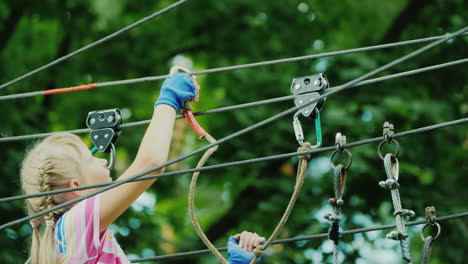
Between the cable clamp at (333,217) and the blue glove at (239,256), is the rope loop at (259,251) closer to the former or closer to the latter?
the blue glove at (239,256)

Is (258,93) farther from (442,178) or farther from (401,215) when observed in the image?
(401,215)

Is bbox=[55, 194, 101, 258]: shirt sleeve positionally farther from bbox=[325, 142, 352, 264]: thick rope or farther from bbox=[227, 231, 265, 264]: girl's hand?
bbox=[325, 142, 352, 264]: thick rope

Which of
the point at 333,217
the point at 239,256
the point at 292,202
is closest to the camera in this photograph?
the point at 292,202

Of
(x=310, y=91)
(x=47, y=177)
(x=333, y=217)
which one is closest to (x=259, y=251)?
(x=333, y=217)

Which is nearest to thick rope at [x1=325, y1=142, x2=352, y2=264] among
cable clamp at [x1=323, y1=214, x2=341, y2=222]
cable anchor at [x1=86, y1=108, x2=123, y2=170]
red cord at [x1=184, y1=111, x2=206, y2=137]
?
cable clamp at [x1=323, y1=214, x2=341, y2=222]

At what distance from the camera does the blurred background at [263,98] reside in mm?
6422

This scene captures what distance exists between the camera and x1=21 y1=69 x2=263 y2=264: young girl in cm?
300

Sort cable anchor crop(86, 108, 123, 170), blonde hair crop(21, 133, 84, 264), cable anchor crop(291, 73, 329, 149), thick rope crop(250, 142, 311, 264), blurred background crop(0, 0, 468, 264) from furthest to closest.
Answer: blurred background crop(0, 0, 468, 264), cable anchor crop(86, 108, 123, 170), blonde hair crop(21, 133, 84, 264), cable anchor crop(291, 73, 329, 149), thick rope crop(250, 142, 311, 264)

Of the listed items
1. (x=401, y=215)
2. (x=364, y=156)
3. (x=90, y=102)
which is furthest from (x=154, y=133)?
(x=90, y=102)

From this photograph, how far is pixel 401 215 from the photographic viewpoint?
291 cm

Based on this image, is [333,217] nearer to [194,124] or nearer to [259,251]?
[259,251]

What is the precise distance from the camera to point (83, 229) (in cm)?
302

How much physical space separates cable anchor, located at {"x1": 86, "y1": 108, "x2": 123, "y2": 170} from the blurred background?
2.93 metres

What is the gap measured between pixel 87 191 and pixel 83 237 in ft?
1.06
